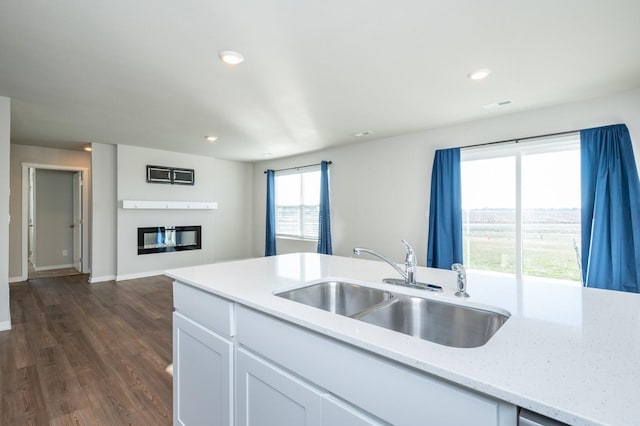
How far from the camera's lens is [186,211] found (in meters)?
6.36

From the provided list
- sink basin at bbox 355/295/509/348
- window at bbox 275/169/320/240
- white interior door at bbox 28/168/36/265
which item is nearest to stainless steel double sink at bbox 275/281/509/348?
sink basin at bbox 355/295/509/348

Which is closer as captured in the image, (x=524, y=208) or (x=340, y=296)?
(x=340, y=296)

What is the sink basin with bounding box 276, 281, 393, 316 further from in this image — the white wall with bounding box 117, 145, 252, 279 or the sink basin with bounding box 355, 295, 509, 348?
the white wall with bounding box 117, 145, 252, 279

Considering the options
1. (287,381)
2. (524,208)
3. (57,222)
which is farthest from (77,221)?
(524,208)

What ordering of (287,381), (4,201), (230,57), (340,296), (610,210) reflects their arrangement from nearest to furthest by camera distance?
(287,381), (340,296), (230,57), (610,210), (4,201)

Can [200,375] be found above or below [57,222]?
below

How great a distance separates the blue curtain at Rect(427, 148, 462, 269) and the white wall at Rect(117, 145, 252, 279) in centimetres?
483

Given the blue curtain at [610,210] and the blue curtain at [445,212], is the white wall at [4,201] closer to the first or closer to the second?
the blue curtain at [445,212]

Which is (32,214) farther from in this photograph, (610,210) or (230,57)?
(610,210)

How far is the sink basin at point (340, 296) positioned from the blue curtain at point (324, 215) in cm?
399

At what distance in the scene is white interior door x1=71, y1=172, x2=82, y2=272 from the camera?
6.20 meters

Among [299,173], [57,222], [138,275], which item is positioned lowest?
[138,275]

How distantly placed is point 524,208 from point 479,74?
76.2 inches

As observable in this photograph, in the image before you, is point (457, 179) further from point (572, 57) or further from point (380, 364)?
point (380, 364)
